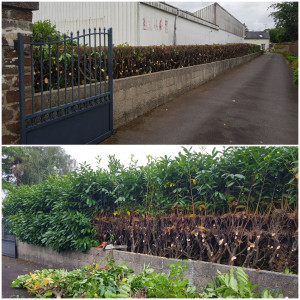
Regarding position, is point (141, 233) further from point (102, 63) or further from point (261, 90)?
point (261, 90)

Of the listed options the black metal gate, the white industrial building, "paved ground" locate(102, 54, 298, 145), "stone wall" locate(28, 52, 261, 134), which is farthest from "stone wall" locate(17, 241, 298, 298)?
the white industrial building

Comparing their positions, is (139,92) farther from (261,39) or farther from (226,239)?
(261,39)

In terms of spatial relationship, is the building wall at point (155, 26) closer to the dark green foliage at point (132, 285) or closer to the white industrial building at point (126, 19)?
the white industrial building at point (126, 19)

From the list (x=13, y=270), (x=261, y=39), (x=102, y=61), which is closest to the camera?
(x=102, y=61)

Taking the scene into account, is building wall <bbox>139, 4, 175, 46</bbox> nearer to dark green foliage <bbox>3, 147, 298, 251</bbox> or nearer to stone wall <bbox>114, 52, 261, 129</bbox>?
stone wall <bbox>114, 52, 261, 129</bbox>

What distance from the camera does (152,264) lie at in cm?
560

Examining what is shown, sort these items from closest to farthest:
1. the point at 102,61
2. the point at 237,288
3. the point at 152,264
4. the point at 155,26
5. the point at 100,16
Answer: the point at 237,288, the point at 152,264, the point at 102,61, the point at 100,16, the point at 155,26

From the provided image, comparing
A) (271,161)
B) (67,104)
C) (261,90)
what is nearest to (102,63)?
(67,104)

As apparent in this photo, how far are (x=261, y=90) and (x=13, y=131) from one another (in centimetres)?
1097

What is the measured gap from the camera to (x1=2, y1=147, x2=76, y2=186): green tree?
22.5 ft

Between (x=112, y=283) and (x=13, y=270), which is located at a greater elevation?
(x=112, y=283)

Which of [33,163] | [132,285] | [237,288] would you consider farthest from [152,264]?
[33,163]

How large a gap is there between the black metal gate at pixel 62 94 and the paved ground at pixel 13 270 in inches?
105

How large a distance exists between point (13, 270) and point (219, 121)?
5.75 metres
